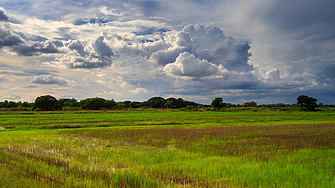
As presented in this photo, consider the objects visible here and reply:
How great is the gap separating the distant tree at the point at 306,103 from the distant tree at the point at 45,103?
321ft

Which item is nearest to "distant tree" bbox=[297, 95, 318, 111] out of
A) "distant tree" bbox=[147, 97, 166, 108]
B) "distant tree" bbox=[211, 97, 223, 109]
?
"distant tree" bbox=[211, 97, 223, 109]

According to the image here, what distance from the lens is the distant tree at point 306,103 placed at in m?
72.4

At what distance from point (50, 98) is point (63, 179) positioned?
274ft

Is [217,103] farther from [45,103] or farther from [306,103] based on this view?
[45,103]

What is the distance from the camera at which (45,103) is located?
2931 inches

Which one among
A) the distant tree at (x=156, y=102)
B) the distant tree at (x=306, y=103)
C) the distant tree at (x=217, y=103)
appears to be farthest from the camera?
the distant tree at (x=156, y=102)

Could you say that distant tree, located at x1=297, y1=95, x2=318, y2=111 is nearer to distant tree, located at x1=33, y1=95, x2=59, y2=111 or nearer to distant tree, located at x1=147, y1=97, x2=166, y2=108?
distant tree, located at x1=147, y1=97, x2=166, y2=108

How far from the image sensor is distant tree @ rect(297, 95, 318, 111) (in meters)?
72.4

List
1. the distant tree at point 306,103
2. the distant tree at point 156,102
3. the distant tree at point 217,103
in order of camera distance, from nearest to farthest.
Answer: the distant tree at point 306,103, the distant tree at point 217,103, the distant tree at point 156,102

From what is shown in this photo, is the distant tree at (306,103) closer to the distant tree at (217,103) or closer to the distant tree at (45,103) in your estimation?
the distant tree at (217,103)

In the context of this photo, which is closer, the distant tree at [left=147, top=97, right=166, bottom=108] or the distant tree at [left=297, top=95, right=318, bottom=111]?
the distant tree at [left=297, top=95, right=318, bottom=111]

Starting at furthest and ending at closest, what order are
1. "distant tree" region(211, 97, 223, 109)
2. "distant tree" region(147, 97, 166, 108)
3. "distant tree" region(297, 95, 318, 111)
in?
"distant tree" region(147, 97, 166, 108) < "distant tree" region(211, 97, 223, 109) < "distant tree" region(297, 95, 318, 111)

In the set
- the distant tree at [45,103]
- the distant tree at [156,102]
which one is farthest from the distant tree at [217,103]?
the distant tree at [45,103]

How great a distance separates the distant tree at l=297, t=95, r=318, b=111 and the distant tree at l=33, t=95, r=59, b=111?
97729mm
